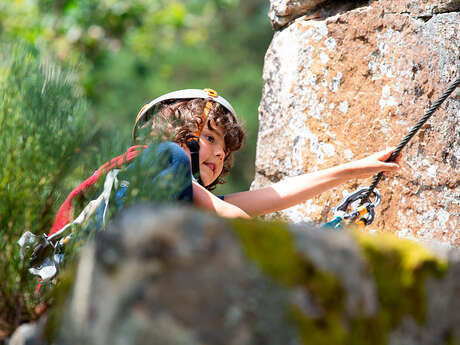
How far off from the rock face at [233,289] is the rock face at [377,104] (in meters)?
1.43

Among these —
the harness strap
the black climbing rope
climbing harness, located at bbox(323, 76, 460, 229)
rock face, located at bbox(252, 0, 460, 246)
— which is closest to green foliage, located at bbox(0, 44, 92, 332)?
the harness strap

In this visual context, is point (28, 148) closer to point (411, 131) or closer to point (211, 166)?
point (211, 166)

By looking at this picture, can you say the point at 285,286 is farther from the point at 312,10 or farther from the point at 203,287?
the point at 312,10

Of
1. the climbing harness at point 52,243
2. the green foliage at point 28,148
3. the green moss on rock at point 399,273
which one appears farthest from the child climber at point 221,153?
the green moss on rock at point 399,273

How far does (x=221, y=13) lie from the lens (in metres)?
13.1

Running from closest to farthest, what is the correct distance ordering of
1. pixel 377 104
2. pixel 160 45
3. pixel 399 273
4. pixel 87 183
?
pixel 399 273 < pixel 87 183 < pixel 377 104 < pixel 160 45

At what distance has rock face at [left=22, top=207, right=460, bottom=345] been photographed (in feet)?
2.79

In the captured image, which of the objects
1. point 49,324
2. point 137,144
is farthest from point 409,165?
point 49,324

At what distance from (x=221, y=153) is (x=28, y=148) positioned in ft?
3.09

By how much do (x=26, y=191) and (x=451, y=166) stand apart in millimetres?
1707

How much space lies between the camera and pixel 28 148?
1400 millimetres

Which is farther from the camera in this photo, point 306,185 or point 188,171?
point 306,185

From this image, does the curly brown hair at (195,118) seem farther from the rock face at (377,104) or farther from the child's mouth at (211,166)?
the rock face at (377,104)

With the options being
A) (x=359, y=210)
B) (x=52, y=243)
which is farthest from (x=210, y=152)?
(x=52, y=243)
